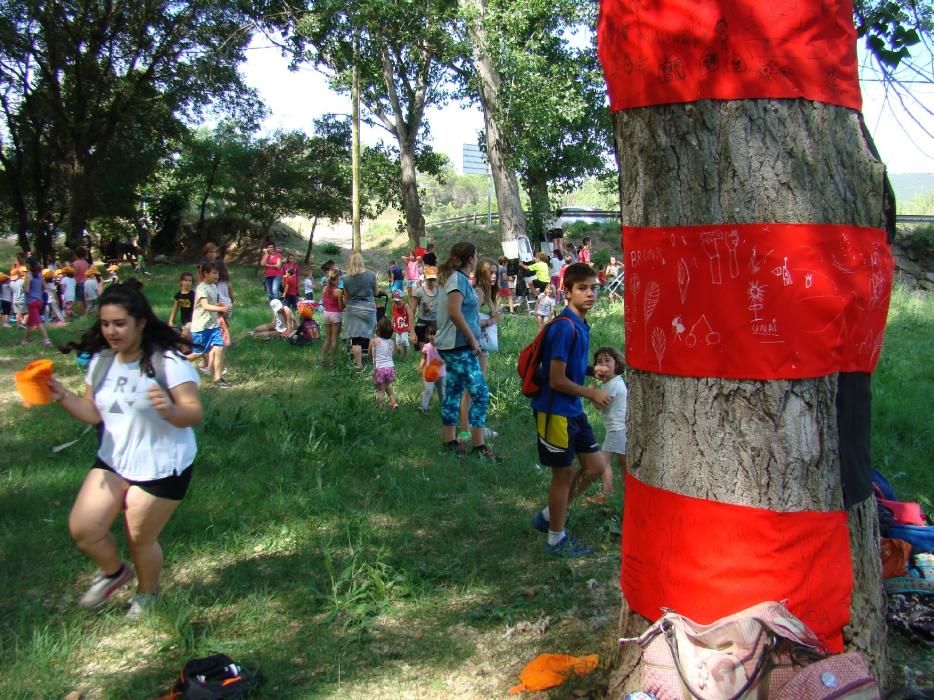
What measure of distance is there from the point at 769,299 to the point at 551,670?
6.12 ft

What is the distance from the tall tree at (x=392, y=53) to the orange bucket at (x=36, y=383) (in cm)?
1596

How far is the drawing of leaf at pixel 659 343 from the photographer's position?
2.75m

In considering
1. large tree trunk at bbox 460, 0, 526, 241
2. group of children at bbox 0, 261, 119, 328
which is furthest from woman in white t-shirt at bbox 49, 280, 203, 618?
large tree trunk at bbox 460, 0, 526, 241

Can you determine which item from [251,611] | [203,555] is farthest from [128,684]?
[203,555]

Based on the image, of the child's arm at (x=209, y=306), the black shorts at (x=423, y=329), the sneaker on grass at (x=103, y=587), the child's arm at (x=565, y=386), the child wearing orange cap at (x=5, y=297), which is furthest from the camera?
the child wearing orange cap at (x=5, y=297)

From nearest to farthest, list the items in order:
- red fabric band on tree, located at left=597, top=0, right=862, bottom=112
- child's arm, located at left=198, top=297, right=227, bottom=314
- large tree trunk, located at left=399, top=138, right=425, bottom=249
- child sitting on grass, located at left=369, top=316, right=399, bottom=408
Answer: red fabric band on tree, located at left=597, top=0, right=862, bottom=112, child sitting on grass, located at left=369, top=316, right=399, bottom=408, child's arm, located at left=198, top=297, right=227, bottom=314, large tree trunk, located at left=399, top=138, right=425, bottom=249

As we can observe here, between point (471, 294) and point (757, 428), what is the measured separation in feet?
14.2

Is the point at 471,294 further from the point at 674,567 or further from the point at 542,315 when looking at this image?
the point at 542,315

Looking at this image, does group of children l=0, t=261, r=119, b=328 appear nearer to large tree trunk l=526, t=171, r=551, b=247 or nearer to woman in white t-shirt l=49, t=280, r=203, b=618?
woman in white t-shirt l=49, t=280, r=203, b=618

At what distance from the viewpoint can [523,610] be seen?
4.07 meters

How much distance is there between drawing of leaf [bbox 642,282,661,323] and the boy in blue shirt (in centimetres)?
169

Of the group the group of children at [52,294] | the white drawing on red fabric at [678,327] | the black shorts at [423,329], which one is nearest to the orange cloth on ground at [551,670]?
the white drawing on red fabric at [678,327]

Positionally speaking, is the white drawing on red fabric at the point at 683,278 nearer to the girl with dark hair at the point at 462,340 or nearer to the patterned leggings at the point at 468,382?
the girl with dark hair at the point at 462,340

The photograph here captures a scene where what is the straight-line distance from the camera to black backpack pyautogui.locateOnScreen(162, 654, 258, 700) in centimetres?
318
